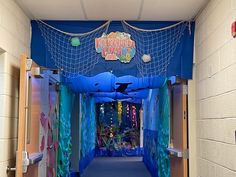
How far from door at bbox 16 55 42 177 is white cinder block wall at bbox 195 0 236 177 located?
1.62 metres

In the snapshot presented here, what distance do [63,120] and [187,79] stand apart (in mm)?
2992

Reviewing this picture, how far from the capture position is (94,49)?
13.1ft

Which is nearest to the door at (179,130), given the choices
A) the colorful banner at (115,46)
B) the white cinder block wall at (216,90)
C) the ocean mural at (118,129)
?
the white cinder block wall at (216,90)

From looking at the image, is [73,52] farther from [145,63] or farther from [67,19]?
[145,63]

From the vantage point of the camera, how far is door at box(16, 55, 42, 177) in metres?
3.09

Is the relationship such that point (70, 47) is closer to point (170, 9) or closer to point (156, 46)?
point (156, 46)

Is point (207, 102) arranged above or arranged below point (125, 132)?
above

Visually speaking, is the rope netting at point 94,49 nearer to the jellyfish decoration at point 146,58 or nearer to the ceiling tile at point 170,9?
the jellyfish decoration at point 146,58

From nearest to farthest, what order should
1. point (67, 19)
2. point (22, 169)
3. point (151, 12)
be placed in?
point (22, 169) < point (151, 12) < point (67, 19)

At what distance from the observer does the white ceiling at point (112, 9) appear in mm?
3357

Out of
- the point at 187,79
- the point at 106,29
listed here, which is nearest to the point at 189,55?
the point at 187,79

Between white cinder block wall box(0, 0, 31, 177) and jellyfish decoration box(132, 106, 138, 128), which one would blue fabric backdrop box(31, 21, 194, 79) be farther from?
jellyfish decoration box(132, 106, 138, 128)

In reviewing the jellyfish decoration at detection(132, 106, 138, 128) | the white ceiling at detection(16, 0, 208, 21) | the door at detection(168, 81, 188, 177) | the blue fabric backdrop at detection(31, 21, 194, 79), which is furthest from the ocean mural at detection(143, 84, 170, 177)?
the jellyfish decoration at detection(132, 106, 138, 128)

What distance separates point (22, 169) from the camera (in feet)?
10.1
